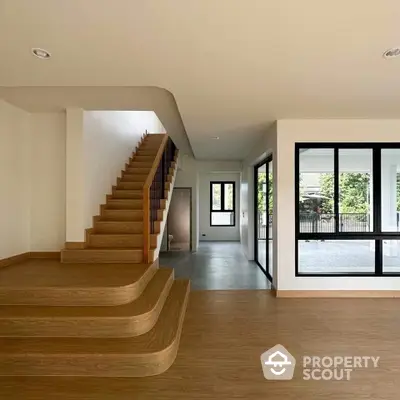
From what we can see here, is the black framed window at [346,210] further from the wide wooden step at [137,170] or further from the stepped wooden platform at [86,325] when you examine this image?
the wide wooden step at [137,170]

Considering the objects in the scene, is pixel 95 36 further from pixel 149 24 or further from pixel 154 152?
pixel 154 152

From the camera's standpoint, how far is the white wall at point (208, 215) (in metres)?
12.8

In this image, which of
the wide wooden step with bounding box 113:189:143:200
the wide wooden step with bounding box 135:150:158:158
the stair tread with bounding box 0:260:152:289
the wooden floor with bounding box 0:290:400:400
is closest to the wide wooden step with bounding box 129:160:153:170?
the wide wooden step with bounding box 135:150:158:158

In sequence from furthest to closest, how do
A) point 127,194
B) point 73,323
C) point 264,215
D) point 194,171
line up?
point 194,171, point 264,215, point 127,194, point 73,323

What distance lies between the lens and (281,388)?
8.13 feet

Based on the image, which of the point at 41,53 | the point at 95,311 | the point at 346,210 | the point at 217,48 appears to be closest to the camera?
the point at 217,48

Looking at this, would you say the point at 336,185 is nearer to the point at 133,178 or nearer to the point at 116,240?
the point at 116,240

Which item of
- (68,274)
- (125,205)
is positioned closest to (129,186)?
(125,205)

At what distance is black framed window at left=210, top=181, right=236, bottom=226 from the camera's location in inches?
510

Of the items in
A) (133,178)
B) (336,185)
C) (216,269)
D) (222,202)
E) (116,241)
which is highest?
(133,178)

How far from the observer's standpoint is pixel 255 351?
3.05 meters

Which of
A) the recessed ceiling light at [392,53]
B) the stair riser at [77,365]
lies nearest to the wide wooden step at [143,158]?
the stair riser at [77,365]

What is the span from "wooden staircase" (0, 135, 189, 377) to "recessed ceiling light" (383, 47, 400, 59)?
122 inches

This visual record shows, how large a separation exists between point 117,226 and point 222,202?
7.97m
